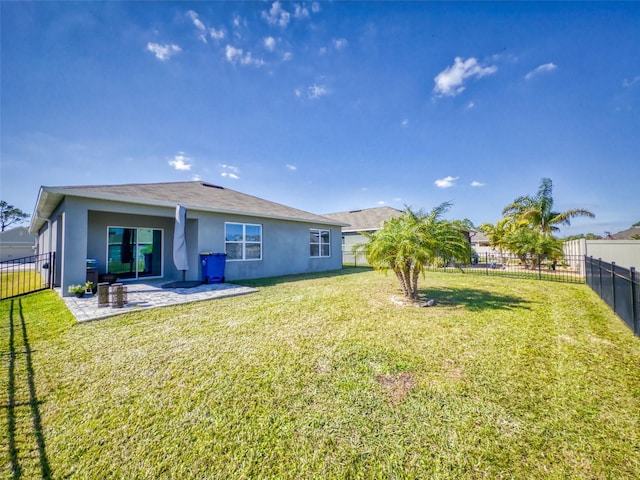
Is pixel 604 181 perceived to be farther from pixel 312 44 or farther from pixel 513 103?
pixel 312 44

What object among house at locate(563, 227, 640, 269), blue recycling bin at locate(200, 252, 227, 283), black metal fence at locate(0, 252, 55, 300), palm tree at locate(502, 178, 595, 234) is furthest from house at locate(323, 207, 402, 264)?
black metal fence at locate(0, 252, 55, 300)

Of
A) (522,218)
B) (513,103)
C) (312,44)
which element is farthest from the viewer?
(522,218)

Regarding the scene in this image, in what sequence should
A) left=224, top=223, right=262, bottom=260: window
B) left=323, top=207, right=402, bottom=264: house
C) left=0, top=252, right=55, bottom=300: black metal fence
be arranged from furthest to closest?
left=323, top=207, right=402, bottom=264: house, left=224, top=223, right=262, bottom=260: window, left=0, top=252, right=55, bottom=300: black metal fence

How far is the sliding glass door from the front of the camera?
9.75 m

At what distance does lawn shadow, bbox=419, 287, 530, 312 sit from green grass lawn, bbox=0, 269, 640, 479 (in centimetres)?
122

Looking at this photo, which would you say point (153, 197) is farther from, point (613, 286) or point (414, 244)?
point (613, 286)

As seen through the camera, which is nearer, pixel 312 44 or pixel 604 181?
pixel 312 44

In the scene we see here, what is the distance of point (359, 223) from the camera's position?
2253cm

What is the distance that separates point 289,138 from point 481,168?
12677 mm

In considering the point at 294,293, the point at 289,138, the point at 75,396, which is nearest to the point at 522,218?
the point at 289,138

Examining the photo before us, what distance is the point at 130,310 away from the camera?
5652 mm

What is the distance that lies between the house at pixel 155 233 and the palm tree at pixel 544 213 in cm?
1955

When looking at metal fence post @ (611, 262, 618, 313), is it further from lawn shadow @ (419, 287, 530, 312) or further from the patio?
the patio

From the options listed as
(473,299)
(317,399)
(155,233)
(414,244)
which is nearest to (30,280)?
(155,233)
